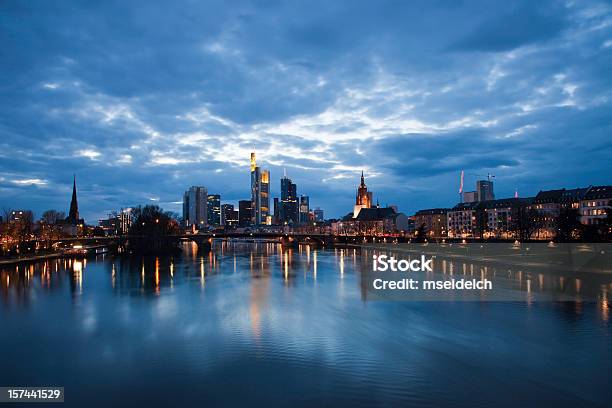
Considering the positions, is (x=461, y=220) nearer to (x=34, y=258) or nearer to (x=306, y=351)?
(x=34, y=258)

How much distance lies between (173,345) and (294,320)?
378 inches

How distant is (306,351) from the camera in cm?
2375

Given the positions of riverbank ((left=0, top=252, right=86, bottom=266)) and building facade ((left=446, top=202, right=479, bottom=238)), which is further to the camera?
building facade ((left=446, top=202, right=479, bottom=238))

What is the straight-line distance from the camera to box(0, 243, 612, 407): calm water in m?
17.6

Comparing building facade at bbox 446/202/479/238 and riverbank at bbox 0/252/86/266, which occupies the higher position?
building facade at bbox 446/202/479/238

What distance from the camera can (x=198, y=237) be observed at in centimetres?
13388
